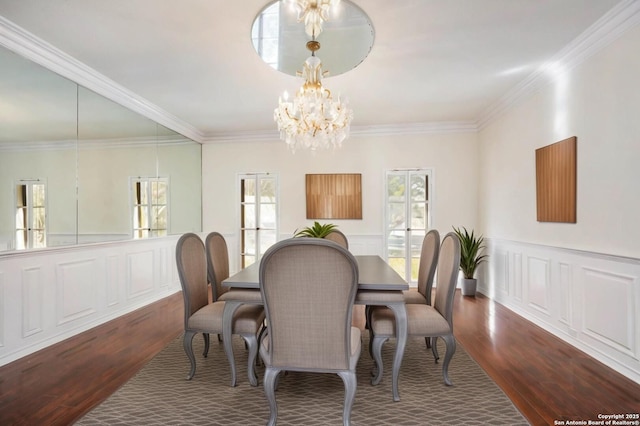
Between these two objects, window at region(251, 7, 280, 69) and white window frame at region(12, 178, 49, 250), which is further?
white window frame at region(12, 178, 49, 250)

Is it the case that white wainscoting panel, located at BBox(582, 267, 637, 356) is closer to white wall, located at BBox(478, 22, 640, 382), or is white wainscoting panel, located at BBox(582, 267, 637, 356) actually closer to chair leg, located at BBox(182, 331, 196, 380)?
white wall, located at BBox(478, 22, 640, 382)

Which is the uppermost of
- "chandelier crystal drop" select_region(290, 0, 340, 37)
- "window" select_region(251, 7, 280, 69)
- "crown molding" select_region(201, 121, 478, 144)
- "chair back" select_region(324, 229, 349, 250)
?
"window" select_region(251, 7, 280, 69)

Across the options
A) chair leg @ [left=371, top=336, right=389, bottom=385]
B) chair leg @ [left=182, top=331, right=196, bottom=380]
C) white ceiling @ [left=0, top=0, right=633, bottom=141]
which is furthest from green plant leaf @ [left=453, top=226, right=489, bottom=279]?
chair leg @ [left=182, top=331, right=196, bottom=380]

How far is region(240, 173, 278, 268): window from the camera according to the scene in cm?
559

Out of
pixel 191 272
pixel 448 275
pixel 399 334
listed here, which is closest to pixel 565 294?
pixel 448 275

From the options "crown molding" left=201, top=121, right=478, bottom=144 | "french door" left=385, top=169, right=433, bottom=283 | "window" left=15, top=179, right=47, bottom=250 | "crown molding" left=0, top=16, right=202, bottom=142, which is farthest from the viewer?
"french door" left=385, top=169, right=433, bottom=283

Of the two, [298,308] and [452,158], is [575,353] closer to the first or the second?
[298,308]

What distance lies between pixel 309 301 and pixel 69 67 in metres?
3.27

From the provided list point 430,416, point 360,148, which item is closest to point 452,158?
point 360,148

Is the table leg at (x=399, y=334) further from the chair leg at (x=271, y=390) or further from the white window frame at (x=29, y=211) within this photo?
the white window frame at (x=29, y=211)

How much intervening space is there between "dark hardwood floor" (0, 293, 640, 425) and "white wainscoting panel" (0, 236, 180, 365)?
0.16 metres

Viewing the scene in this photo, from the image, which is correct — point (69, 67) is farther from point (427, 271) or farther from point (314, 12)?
point (427, 271)

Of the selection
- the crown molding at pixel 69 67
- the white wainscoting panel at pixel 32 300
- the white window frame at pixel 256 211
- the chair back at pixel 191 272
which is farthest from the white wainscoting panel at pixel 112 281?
the white window frame at pixel 256 211

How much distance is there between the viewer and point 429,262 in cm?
264
